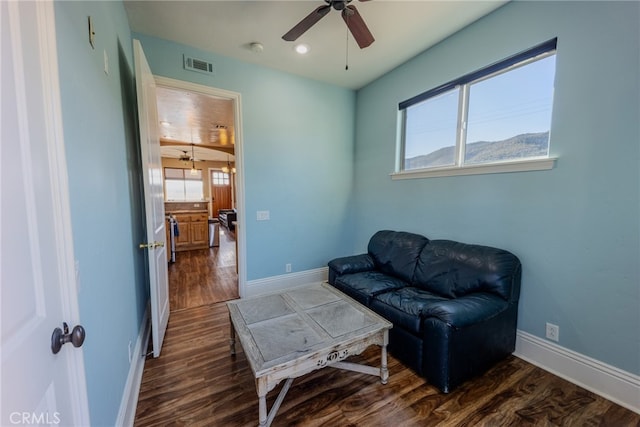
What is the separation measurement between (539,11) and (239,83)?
275 cm

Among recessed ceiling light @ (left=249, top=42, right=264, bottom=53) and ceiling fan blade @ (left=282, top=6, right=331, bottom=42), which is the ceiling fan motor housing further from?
recessed ceiling light @ (left=249, top=42, right=264, bottom=53)

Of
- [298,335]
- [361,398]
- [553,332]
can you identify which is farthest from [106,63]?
[553,332]

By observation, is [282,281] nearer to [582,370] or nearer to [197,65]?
[197,65]

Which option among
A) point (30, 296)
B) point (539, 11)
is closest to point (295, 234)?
point (30, 296)

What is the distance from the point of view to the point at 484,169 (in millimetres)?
2229

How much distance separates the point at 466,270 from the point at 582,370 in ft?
2.98

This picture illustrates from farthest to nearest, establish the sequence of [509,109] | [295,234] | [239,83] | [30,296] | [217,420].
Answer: [295,234]
[239,83]
[509,109]
[217,420]
[30,296]

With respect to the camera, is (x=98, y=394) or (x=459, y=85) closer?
(x=98, y=394)

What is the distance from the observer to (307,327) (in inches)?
64.2

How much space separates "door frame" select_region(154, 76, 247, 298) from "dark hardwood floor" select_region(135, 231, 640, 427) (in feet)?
3.57

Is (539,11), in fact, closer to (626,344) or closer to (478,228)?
(478,228)

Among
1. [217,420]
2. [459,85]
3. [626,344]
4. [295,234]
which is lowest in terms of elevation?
[217,420]

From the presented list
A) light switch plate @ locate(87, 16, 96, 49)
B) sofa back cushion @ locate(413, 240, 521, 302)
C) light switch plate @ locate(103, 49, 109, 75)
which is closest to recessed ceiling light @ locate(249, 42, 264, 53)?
light switch plate @ locate(103, 49, 109, 75)

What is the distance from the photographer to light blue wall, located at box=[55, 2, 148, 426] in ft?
3.22
